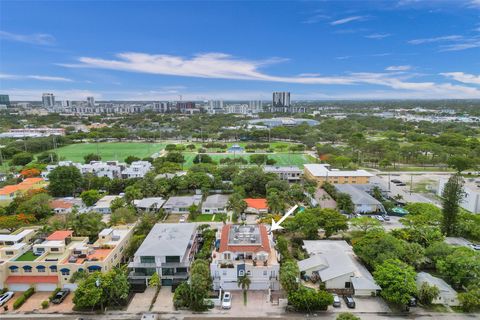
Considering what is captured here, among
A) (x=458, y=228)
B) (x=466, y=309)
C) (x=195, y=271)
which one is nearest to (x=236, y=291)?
(x=195, y=271)

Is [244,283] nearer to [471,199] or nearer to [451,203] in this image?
[451,203]

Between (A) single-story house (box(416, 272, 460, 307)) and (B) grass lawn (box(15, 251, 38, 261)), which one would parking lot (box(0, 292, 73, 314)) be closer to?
(B) grass lawn (box(15, 251, 38, 261))

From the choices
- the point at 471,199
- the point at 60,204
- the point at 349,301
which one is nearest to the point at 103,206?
the point at 60,204

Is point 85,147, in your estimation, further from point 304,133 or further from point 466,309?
point 466,309

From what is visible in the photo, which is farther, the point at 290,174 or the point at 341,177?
the point at 290,174

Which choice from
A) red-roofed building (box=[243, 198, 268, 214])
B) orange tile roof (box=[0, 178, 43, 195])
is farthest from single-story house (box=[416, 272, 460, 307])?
orange tile roof (box=[0, 178, 43, 195])

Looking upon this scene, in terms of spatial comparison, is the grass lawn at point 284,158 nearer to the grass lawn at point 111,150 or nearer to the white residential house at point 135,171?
the white residential house at point 135,171
